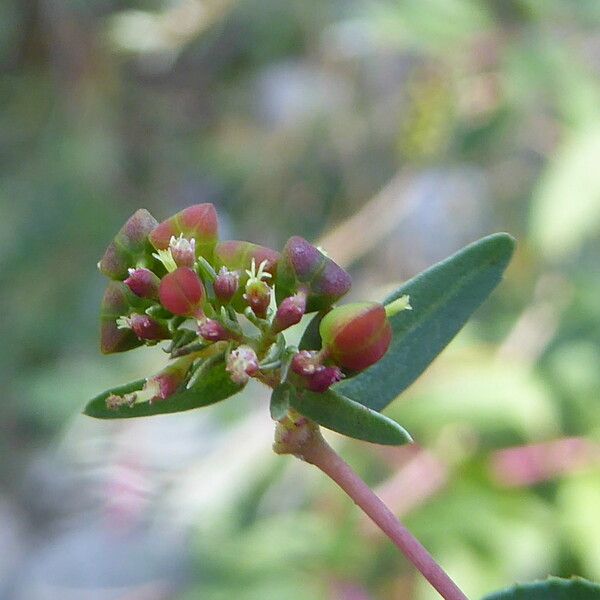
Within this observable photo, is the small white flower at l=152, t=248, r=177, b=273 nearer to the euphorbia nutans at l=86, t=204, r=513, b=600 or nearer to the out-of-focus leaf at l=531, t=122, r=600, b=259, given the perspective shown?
the euphorbia nutans at l=86, t=204, r=513, b=600

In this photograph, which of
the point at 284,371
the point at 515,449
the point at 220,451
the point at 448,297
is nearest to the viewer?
the point at 284,371

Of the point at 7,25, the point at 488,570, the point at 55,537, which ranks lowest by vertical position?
the point at 55,537

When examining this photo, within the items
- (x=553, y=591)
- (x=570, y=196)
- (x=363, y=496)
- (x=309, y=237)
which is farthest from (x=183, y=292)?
(x=309, y=237)

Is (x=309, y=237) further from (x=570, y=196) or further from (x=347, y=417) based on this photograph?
(x=347, y=417)

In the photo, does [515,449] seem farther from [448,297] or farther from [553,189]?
[448,297]

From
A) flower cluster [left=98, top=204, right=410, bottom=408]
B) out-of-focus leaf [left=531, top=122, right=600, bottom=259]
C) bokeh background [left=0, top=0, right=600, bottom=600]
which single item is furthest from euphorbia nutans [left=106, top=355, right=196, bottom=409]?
out-of-focus leaf [left=531, top=122, right=600, bottom=259]

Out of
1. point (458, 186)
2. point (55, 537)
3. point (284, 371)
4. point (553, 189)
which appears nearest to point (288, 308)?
point (284, 371)
